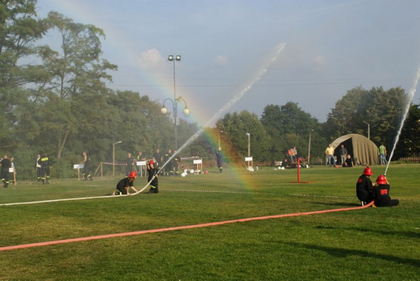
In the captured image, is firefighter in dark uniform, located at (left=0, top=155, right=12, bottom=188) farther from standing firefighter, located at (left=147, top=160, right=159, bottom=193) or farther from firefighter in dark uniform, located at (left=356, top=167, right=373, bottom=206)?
firefighter in dark uniform, located at (left=356, top=167, right=373, bottom=206)

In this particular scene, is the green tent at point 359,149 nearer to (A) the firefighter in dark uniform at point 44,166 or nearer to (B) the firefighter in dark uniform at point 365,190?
(A) the firefighter in dark uniform at point 44,166

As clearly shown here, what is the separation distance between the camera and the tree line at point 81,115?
171 ft

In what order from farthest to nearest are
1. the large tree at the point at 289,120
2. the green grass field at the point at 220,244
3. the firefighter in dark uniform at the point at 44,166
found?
the large tree at the point at 289,120
the firefighter in dark uniform at the point at 44,166
the green grass field at the point at 220,244

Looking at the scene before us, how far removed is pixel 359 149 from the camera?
2149 inches

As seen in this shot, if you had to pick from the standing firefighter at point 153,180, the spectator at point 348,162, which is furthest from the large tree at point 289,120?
the standing firefighter at point 153,180

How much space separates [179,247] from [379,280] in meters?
3.89

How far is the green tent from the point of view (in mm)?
53969

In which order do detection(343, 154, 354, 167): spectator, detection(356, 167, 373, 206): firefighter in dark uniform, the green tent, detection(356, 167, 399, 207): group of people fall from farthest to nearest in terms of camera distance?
1. the green tent
2. detection(343, 154, 354, 167): spectator
3. detection(356, 167, 373, 206): firefighter in dark uniform
4. detection(356, 167, 399, 207): group of people

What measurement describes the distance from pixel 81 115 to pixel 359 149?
103ft

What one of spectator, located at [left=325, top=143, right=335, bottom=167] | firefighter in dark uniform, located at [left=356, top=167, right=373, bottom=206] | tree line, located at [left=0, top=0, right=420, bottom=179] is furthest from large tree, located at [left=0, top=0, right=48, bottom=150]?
firefighter in dark uniform, located at [left=356, top=167, right=373, bottom=206]

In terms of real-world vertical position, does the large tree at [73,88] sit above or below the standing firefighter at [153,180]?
above

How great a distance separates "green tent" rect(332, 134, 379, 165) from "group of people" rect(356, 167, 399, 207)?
39423 millimetres

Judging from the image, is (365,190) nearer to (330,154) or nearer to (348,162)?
(348,162)

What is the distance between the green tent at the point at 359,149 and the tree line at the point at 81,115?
429 inches
